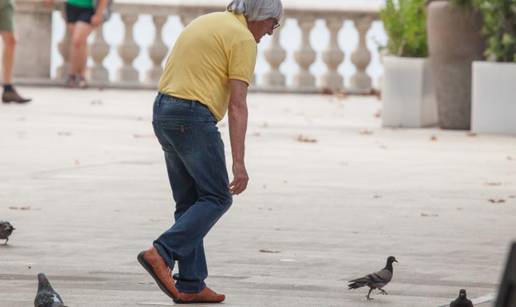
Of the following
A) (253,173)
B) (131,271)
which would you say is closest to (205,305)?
(131,271)

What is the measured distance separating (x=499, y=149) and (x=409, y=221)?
6.35 metres

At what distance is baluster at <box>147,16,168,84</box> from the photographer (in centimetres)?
2897

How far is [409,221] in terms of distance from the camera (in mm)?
12500

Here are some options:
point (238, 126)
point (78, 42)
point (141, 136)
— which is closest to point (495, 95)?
point (141, 136)

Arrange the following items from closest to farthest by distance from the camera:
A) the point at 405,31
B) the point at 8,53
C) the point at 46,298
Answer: the point at 46,298, the point at 405,31, the point at 8,53

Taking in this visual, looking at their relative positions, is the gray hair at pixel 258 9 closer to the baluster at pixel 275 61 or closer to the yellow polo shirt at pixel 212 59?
the yellow polo shirt at pixel 212 59

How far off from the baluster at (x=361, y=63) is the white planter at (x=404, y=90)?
7.11 metres

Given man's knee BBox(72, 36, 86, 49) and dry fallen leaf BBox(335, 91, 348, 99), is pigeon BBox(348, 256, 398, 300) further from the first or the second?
dry fallen leaf BBox(335, 91, 348, 99)

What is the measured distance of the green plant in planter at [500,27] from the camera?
20391mm

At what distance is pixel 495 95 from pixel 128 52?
31.8 ft

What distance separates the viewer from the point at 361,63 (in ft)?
95.9

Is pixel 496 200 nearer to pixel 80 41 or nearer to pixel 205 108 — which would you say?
pixel 205 108

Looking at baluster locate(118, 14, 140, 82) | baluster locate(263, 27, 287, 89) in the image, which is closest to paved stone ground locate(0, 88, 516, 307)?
A: baluster locate(118, 14, 140, 82)

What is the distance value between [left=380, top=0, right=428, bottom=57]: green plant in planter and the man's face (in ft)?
44.7
